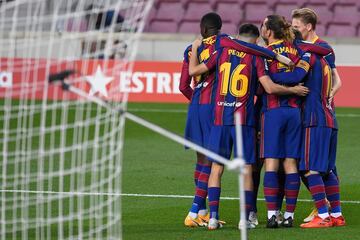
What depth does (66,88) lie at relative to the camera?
6.49m

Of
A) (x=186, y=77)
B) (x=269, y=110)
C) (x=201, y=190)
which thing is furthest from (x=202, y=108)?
(x=201, y=190)

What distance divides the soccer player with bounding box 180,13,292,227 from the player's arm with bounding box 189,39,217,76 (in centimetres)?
4

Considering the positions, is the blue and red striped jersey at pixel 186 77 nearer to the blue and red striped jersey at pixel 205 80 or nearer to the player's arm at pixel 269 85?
the blue and red striped jersey at pixel 205 80

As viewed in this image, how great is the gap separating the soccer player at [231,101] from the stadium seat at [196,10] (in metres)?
15.1

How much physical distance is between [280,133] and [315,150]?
14.2 inches

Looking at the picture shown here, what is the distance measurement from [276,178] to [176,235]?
42.6 inches

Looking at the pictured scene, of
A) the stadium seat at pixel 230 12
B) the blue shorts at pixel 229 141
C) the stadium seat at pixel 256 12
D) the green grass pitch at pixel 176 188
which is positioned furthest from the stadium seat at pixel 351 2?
the blue shorts at pixel 229 141

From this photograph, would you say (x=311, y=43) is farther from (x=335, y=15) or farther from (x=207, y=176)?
(x=335, y=15)

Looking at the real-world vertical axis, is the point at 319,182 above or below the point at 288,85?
below

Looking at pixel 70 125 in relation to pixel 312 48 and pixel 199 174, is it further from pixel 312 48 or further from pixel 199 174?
pixel 312 48

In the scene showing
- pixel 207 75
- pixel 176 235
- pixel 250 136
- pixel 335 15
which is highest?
pixel 335 15

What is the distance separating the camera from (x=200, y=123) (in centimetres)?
926

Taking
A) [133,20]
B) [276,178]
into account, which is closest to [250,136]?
[276,178]

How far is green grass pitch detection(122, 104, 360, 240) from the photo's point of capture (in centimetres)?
874
